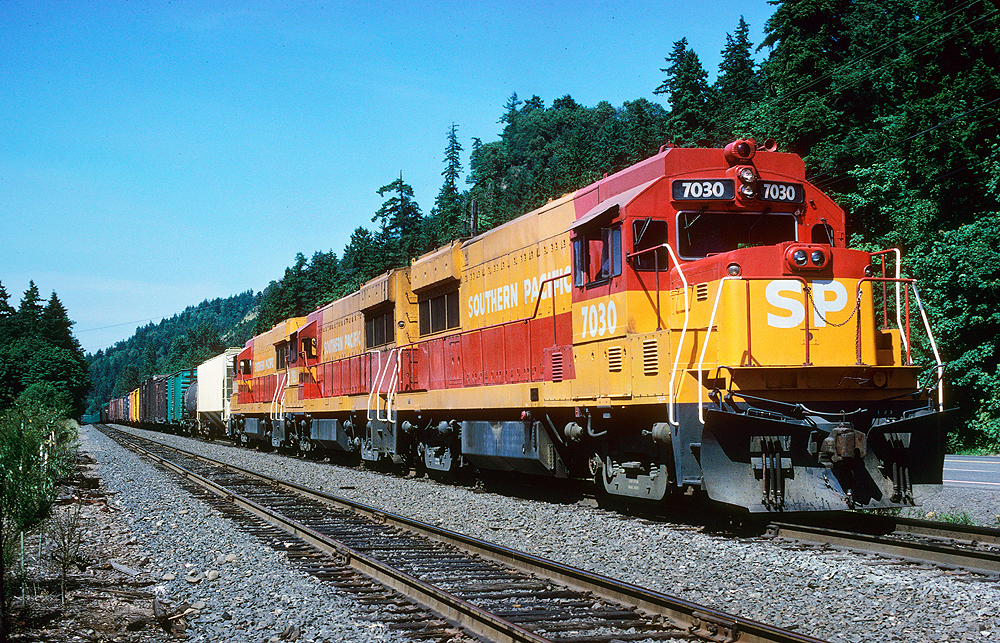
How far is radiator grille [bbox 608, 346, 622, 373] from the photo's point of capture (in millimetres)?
9516

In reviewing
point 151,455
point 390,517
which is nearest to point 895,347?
point 390,517

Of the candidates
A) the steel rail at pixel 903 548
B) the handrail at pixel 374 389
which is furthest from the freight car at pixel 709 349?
the handrail at pixel 374 389

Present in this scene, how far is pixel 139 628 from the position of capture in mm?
5840

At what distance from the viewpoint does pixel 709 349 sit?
28.5 feet

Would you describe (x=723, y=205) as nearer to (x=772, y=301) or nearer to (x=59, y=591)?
(x=772, y=301)

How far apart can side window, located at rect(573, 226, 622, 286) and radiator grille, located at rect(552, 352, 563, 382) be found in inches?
39.4

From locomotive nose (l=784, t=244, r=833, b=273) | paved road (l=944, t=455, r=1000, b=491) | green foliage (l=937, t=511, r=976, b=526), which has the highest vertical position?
locomotive nose (l=784, t=244, r=833, b=273)

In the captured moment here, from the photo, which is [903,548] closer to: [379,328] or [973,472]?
[973,472]

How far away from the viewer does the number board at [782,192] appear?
9.46m

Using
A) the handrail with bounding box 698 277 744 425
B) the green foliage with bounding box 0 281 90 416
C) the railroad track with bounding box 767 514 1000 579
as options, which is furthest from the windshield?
the green foliage with bounding box 0 281 90 416

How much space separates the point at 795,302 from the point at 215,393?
34.0 metres

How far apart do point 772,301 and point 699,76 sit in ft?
162

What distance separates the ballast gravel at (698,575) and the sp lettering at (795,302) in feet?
7.07

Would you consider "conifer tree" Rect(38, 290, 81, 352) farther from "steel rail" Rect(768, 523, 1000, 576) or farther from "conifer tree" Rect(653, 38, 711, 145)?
"steel rail" Rect(768, 523, 1000, 576)
